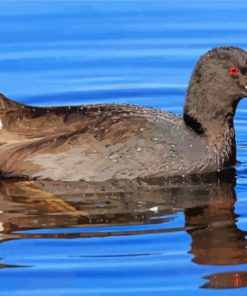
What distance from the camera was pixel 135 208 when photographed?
10219 millimetres

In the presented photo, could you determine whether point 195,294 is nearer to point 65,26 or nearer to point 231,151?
point 231,151

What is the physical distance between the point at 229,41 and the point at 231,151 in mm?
3909

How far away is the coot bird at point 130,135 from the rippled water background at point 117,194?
19cm

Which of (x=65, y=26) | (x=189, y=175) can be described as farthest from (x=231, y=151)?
(x=65, y=26)

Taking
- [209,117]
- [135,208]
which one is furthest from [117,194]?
[209,117]

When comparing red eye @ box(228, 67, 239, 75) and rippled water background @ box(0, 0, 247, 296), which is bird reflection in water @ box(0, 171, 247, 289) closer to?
rippled water background @ box(0, 0, 247, 296)

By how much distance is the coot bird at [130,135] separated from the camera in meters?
10.8

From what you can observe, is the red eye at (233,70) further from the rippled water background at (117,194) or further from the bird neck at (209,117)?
the rippled water background at (117,194)

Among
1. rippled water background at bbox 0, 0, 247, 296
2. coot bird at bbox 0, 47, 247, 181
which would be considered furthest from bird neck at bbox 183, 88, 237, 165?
rippled water background at bbox 0, 0, 247, 296

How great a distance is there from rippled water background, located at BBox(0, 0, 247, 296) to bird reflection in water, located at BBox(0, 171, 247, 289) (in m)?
0.01

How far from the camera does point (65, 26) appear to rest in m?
15.8

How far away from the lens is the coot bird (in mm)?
10766

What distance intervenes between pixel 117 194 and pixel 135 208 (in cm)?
43

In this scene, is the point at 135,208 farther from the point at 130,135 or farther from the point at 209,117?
the point at 209,117
